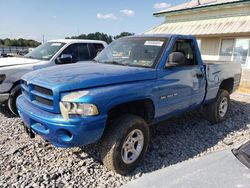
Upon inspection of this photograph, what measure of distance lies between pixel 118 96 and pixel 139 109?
2.36 ft

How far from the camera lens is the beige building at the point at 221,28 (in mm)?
12297

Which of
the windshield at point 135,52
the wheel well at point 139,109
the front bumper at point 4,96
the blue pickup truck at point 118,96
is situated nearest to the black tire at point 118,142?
the blue pickup truck at point 118,96

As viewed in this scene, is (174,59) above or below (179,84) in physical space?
above

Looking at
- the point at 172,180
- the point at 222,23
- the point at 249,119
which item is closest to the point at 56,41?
the point at 249,119

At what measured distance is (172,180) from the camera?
2.09m

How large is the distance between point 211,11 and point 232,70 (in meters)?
9.21

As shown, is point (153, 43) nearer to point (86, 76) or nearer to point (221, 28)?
point (86, 76)

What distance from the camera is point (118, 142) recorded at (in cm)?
340

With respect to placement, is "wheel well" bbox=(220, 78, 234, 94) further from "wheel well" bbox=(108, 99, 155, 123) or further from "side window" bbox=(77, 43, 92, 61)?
"side window" bbox=(77, 43, 92, 61)

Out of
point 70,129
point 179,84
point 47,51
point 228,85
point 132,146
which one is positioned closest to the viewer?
point 70,129

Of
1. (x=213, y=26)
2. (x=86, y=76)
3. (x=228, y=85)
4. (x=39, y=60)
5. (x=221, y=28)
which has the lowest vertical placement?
(x=228, y=85)

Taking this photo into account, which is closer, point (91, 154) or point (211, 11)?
point (91, 154)

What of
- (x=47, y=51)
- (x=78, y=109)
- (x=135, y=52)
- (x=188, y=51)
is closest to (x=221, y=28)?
(x=188, y=51)

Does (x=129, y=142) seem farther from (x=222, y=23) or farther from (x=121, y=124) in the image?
(x=222, y=23)
